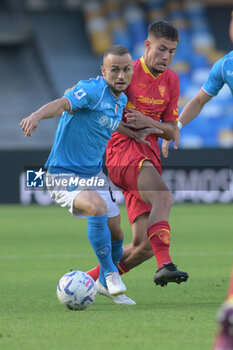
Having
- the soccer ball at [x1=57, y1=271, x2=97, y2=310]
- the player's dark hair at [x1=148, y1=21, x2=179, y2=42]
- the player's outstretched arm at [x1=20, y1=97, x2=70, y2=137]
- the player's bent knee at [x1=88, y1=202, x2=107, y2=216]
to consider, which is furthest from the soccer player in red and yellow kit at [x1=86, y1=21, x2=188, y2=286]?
the player's outstretched arm at [x1=20, y1=97, x2=70, y2=137]

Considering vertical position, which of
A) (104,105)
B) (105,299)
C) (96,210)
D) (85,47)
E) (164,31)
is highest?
(164,31)

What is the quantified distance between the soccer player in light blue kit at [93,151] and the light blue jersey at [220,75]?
2.97ft

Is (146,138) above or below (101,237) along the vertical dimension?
above

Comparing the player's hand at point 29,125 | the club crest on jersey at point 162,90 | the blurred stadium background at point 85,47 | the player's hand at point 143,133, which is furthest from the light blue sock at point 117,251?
the blurred stadium background at point 85,47

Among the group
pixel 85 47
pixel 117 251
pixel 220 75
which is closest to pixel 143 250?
pixel 117 251

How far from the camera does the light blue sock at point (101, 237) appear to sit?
18.1ft

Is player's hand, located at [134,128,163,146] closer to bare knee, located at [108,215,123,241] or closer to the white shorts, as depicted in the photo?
the white shorts

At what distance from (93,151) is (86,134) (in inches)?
5.5

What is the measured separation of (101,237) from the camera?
5.56 metres

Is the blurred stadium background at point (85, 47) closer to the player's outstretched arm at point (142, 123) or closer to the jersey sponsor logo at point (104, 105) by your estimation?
the player's outstretched arm at point (142, 123)

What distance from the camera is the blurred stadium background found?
23.6m

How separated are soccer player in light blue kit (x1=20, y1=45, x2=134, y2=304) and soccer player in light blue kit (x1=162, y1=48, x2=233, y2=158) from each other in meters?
0.80

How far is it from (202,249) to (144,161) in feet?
13.2

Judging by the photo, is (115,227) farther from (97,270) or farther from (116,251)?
(97,270)
